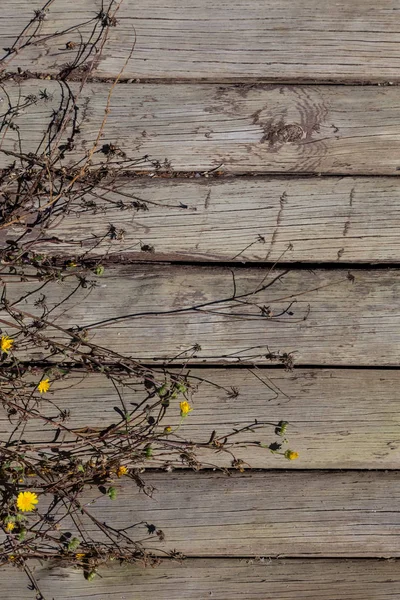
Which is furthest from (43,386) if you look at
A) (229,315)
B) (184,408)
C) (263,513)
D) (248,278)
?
(263,513)

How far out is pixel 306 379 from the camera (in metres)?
3.01

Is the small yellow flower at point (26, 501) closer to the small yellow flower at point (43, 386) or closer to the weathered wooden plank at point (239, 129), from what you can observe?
the small yellow flower at point (43, 386)

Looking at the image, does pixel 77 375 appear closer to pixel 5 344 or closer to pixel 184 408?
pixel 5 344

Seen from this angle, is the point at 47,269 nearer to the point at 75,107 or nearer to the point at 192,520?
the point at 75,107

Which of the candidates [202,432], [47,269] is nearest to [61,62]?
[47,269]

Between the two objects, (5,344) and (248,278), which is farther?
(248,278)

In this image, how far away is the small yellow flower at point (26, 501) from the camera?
9.39ft

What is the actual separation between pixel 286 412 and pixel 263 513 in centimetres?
42

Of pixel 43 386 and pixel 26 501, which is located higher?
pixel 43 386

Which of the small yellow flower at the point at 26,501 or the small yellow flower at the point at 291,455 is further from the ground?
the small yellow flower at the point at 291,455

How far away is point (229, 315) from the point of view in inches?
118

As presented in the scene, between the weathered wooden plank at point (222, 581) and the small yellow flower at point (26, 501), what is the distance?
309mm

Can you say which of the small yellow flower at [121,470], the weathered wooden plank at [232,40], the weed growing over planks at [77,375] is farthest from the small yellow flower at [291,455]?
the weathered wooden plank at [232,40]

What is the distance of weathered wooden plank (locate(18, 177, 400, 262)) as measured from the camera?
9.83 ft
